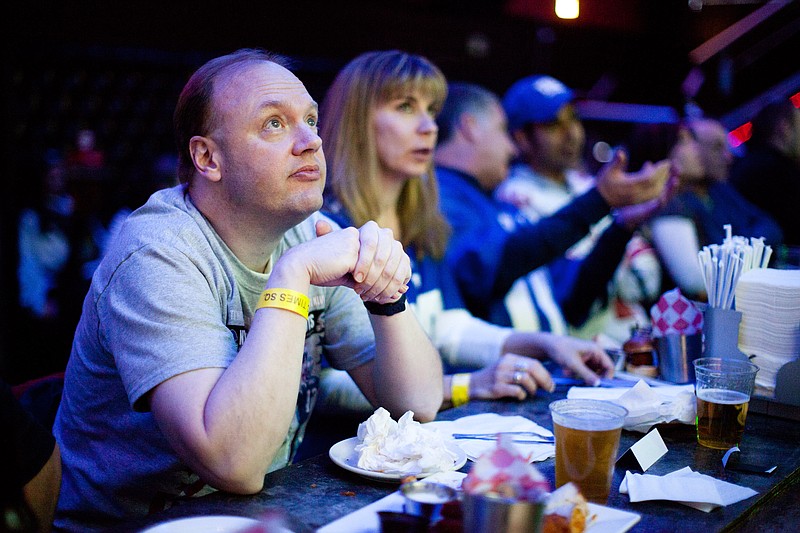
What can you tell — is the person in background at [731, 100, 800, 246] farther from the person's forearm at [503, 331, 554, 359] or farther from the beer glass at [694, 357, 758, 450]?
the beer glass at [694, 357, 758, 450]

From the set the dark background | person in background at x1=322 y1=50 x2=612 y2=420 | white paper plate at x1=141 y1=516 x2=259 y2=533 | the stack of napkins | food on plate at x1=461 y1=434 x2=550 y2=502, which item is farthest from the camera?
the dark background

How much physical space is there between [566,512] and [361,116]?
1909mm

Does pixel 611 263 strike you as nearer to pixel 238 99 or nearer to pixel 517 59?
pixel 238 99

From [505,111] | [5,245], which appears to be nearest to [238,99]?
[505,111]

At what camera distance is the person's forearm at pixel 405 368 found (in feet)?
5.65

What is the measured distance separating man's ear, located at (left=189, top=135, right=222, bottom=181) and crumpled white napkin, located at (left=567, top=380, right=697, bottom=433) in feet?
3.19

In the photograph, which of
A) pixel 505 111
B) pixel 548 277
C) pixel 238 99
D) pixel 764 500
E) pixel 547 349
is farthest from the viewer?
pixel 505 111

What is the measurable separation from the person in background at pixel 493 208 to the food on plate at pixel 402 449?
1.87 meters

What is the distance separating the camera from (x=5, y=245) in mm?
4809

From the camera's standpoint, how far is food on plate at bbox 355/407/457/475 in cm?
137

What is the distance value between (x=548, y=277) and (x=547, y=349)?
1.64 m

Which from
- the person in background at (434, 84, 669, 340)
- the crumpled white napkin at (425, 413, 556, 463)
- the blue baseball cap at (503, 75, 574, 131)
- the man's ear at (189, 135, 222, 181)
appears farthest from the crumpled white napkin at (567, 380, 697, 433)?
the blue baseball cap at (503, 75, 574, 131)

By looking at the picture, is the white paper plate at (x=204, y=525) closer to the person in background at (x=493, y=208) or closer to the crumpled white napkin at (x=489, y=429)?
the crumpled white napkin at (x=489, y=429)

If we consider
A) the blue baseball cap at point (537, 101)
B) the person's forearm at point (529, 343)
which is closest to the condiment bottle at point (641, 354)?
the person's forearm at point (529, 343)
